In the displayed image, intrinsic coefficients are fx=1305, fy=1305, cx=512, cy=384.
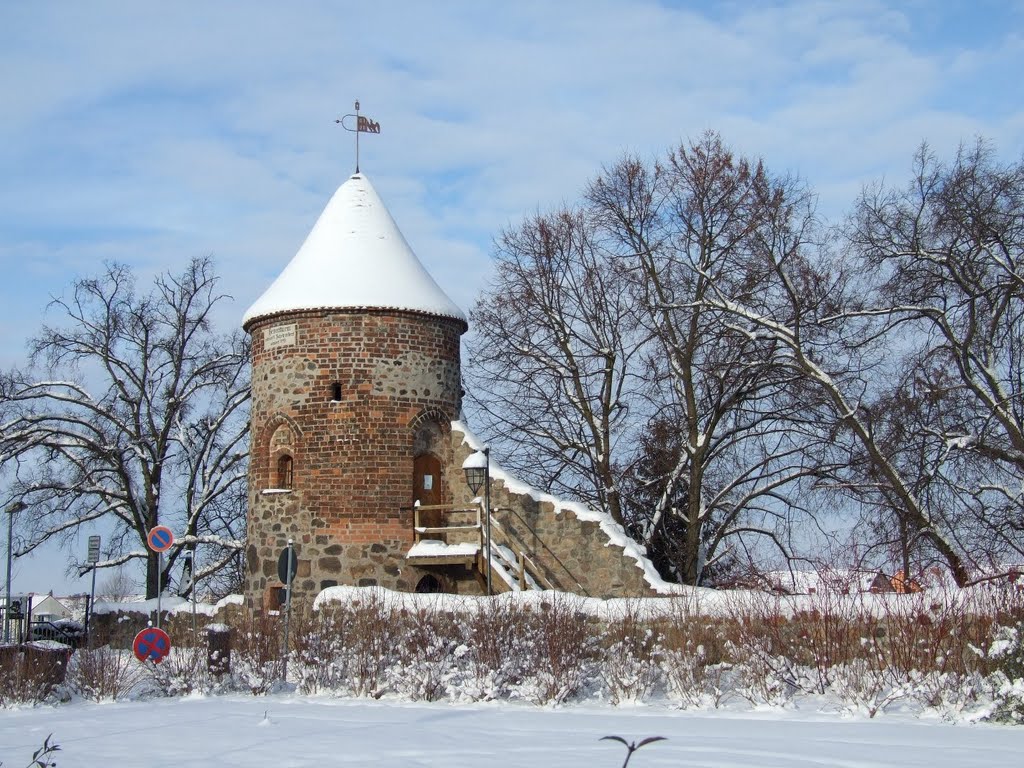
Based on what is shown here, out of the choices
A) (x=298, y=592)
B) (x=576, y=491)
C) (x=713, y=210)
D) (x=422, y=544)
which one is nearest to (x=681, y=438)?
(x=576, y=491)

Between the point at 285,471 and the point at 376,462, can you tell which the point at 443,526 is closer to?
the point at 376,462

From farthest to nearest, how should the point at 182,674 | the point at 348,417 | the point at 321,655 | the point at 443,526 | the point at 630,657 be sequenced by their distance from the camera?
1. the point at 443,526
2. the point at 348,417
3. the point at 182,674
4. the point at 321,655
5. the point at 630,657

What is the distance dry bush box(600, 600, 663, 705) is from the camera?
48.4ft

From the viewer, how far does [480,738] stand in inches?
459

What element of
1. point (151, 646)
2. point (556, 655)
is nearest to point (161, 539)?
point (151, 646)

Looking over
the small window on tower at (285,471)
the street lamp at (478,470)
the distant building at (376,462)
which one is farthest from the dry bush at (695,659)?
the small window on tower at (285,471)

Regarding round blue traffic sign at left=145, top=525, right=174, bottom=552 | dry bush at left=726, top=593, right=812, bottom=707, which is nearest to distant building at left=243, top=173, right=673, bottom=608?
round blue traffic sign at left=145, top=525, right=174, bottom=552

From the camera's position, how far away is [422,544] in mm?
23312

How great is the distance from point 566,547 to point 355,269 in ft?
21.8

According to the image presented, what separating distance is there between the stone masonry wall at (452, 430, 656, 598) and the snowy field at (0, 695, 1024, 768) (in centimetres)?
755

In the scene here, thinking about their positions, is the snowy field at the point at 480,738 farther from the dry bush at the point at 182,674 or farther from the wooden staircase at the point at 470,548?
the wooden staircase at the point at 470,548

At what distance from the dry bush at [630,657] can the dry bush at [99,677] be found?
6160 mm

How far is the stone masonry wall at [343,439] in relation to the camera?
23219 mm

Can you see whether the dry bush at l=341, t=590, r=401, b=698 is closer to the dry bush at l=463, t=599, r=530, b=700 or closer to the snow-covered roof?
the dry bush at l=463, t=599, r=530, b=700
